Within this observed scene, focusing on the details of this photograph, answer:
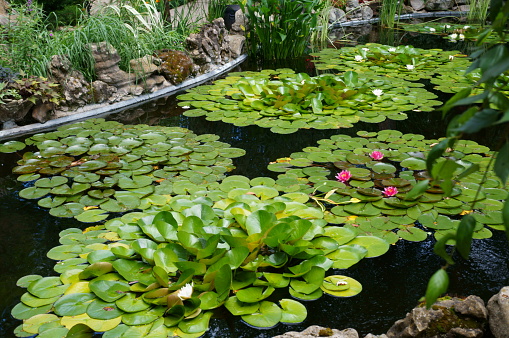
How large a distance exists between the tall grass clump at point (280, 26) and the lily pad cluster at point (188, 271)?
3.71 meters

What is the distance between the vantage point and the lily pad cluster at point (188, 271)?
188 cm

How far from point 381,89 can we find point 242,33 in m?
2.77

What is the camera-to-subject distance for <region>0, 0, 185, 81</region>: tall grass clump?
163 inches

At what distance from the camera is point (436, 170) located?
739 mm

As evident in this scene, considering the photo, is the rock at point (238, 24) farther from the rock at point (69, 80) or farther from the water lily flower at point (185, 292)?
the water lily flower at point (185, 292)

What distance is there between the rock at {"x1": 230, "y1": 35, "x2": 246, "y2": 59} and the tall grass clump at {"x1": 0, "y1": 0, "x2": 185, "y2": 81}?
138 centimetres

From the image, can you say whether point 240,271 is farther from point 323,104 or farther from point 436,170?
point 323,104

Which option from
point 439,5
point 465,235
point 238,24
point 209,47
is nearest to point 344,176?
point 465,235

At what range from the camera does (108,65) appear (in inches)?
176

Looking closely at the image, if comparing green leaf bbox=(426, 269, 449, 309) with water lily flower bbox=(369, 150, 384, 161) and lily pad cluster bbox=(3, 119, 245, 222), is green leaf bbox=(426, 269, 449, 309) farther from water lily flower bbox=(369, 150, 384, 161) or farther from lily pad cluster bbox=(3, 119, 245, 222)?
water lily flower bbox=(369, 150, 384, 161)

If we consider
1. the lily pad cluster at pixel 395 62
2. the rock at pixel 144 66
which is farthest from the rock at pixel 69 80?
the lily pad cluster at pixel 395 62

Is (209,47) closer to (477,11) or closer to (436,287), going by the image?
(436,287)

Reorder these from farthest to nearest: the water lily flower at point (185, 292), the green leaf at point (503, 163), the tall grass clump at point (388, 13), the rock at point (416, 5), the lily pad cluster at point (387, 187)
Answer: the rock at point (416, 5), the tall grass clump at point (388, 13), the lily pad cluster at point (387, 187), the water lily flower at point (185, 292), the green leaf at point (503, 163)

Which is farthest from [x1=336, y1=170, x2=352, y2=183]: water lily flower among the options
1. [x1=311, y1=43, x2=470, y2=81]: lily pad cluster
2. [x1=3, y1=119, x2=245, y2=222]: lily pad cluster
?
[x1=311, y1=43, x2=470, y2=81]: lily pad cluster
